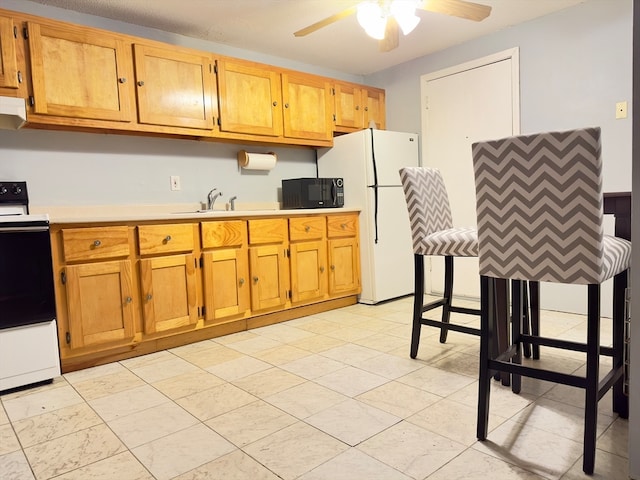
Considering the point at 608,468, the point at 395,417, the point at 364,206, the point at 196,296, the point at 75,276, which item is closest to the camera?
the point at 608,468

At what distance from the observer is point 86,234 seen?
2.43m

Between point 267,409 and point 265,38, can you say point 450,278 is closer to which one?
point 267,409

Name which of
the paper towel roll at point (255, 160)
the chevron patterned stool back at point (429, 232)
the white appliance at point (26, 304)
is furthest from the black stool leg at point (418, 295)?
the white appliance at point (26, 304)

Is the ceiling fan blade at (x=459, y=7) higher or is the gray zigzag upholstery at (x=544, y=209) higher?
the ceiling fan blade at (x=459, y=7)

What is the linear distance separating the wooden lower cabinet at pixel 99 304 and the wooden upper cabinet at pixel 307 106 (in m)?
1.77

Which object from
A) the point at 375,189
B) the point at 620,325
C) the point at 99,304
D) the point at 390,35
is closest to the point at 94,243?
the point at 99,304

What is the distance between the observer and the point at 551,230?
1438 mm

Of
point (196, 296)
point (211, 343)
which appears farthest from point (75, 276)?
point (211, 343)

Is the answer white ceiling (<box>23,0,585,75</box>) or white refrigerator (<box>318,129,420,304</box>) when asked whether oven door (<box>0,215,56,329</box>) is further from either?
white refrigerator (<box>318,129,420,304</box>)

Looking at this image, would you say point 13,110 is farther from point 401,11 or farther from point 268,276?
point 401,11

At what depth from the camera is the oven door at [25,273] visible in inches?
84.8

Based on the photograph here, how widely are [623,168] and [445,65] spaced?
1.70 meters

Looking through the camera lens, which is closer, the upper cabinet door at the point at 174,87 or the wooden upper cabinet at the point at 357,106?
the upper cabinet door at the point at 174,87

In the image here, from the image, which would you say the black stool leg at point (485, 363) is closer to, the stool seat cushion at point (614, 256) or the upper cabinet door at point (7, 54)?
the stool seat cushion at point (614, 256)
